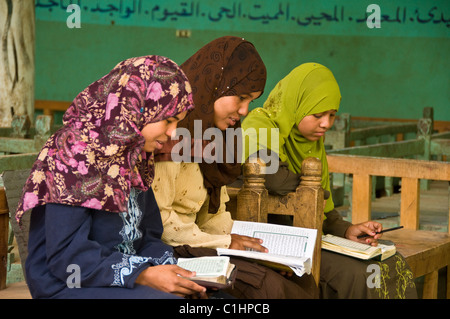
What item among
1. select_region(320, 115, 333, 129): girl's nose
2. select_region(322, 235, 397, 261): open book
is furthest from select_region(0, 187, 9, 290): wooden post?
select_region(320, 115, 333, 129): girl's nose

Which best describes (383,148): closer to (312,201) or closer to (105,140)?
(312,201)

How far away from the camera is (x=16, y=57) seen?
6.41 metres

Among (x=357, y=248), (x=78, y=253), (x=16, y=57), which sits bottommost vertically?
(x=357, y=248)

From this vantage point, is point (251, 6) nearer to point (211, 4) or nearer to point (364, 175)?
point (211, 4)

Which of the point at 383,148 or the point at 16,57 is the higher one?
the point at 16,57

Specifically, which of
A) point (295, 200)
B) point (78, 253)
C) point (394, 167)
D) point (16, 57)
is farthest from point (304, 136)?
point (16, 57)

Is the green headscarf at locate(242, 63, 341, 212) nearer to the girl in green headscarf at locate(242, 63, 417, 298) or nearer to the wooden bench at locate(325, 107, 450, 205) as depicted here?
the girl in green headscarf at locate(242, 63, 417, 298)

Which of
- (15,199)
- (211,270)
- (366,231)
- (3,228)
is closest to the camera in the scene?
(211,270)

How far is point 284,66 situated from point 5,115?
481 cm

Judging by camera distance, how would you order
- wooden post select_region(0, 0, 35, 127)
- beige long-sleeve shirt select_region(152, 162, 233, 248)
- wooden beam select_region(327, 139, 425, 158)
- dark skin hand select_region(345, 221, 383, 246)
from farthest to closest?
wooden post select_region(0, 0, 35, 127)
wooden beam select_region(327, 139, 425, 158)
dark skin hand select_region(345, 221, 383, 246)
beige long-sleeve shirt select_region(152, 162, 233, 248)

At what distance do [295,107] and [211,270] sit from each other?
1133mm

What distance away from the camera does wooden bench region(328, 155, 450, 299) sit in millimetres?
3246

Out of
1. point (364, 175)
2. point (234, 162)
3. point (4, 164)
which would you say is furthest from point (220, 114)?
point (364, 175)

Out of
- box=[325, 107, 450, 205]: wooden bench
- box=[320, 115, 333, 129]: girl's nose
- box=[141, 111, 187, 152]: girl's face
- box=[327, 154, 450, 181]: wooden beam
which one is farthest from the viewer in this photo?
box=[325, 107, 450, 205]: wooden bench
